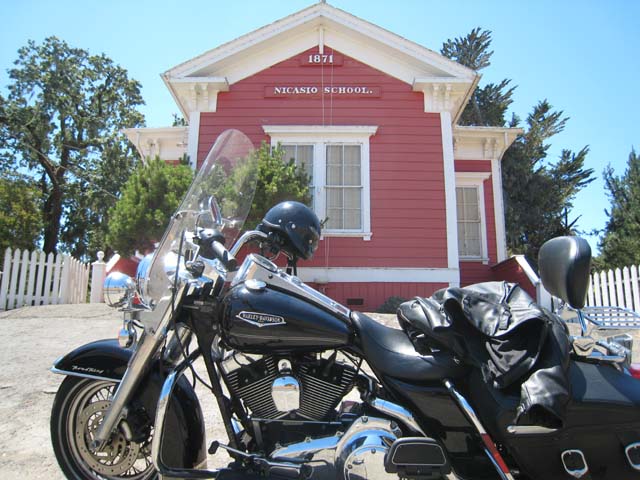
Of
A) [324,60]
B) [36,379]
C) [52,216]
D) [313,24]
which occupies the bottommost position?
[36,379]

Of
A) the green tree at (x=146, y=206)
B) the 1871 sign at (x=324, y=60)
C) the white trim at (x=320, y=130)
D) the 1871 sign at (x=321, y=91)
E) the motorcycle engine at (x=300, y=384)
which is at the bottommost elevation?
the motorcycle engine at (x=300, y=384)

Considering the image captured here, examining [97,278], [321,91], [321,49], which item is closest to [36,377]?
[97,278]

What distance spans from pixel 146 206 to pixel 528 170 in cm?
1601

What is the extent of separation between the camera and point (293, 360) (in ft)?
6.15

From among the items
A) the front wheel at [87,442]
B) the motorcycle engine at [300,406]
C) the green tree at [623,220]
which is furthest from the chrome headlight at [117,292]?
the green tree at [623,220]

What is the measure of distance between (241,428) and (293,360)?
403 mm

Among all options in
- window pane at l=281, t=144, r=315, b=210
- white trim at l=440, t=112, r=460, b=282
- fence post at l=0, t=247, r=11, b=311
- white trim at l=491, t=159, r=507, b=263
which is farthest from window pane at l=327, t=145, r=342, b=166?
fence post at l=0, t=247, r=11, b=311

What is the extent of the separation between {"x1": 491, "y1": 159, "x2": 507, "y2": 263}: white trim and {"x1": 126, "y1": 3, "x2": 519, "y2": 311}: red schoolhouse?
0.81 meters

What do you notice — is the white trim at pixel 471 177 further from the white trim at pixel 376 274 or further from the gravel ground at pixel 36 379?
the gravel ground at pixel 36 379

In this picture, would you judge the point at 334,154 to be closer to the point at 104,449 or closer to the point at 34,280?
the point at 34,280

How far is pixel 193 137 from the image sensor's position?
8531 millimetres

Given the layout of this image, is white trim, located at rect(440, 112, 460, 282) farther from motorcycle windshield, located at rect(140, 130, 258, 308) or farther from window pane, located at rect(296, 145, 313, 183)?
motorcycle windshield, located at rect(140, 130, 258, 308)

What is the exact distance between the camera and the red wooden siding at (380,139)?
816 centimetres

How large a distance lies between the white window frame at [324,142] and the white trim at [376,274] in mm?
706
